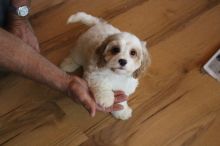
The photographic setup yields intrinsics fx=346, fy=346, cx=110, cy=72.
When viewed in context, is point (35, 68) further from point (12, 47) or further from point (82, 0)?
point (82, 0)

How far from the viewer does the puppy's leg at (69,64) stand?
4.41 ft

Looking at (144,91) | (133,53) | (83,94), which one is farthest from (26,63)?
→ (144,91)

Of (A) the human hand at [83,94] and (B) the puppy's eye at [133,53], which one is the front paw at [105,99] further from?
(B) the puppy's eye at [133,53]

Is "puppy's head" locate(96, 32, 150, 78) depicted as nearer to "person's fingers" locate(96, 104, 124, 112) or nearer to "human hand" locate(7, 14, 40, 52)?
"person's fingers" locate(96, 104, 124, 112)

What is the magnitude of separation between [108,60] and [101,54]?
4 cm

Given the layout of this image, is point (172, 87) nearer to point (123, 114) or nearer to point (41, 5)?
point (123, 114)

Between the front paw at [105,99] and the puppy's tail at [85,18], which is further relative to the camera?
the puppy's tail at [85,18]

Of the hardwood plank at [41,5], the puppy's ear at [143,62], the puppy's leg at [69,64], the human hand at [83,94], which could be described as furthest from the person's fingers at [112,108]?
the hardwood plank at [41,5]

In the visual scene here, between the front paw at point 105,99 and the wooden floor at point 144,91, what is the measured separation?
0.47 ft

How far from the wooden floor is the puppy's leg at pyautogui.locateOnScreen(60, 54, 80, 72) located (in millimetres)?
65

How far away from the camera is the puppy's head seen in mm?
1038

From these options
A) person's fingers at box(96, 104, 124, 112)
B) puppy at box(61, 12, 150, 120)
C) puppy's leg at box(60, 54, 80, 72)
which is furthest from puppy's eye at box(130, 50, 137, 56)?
puppy's leg at box(60, 54, 80, 72)

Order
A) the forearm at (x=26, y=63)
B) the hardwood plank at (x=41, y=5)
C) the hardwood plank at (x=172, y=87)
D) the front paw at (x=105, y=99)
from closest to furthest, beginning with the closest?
the forearm at (x=26, y=63), the front paw at (x=105, y=99), the hardwood plank at (x=172, y=87), the hardwood plank at (x=41, y=5)

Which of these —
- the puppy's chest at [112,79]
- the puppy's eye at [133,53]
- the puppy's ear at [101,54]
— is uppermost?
the puppy's eye at [133,53]
